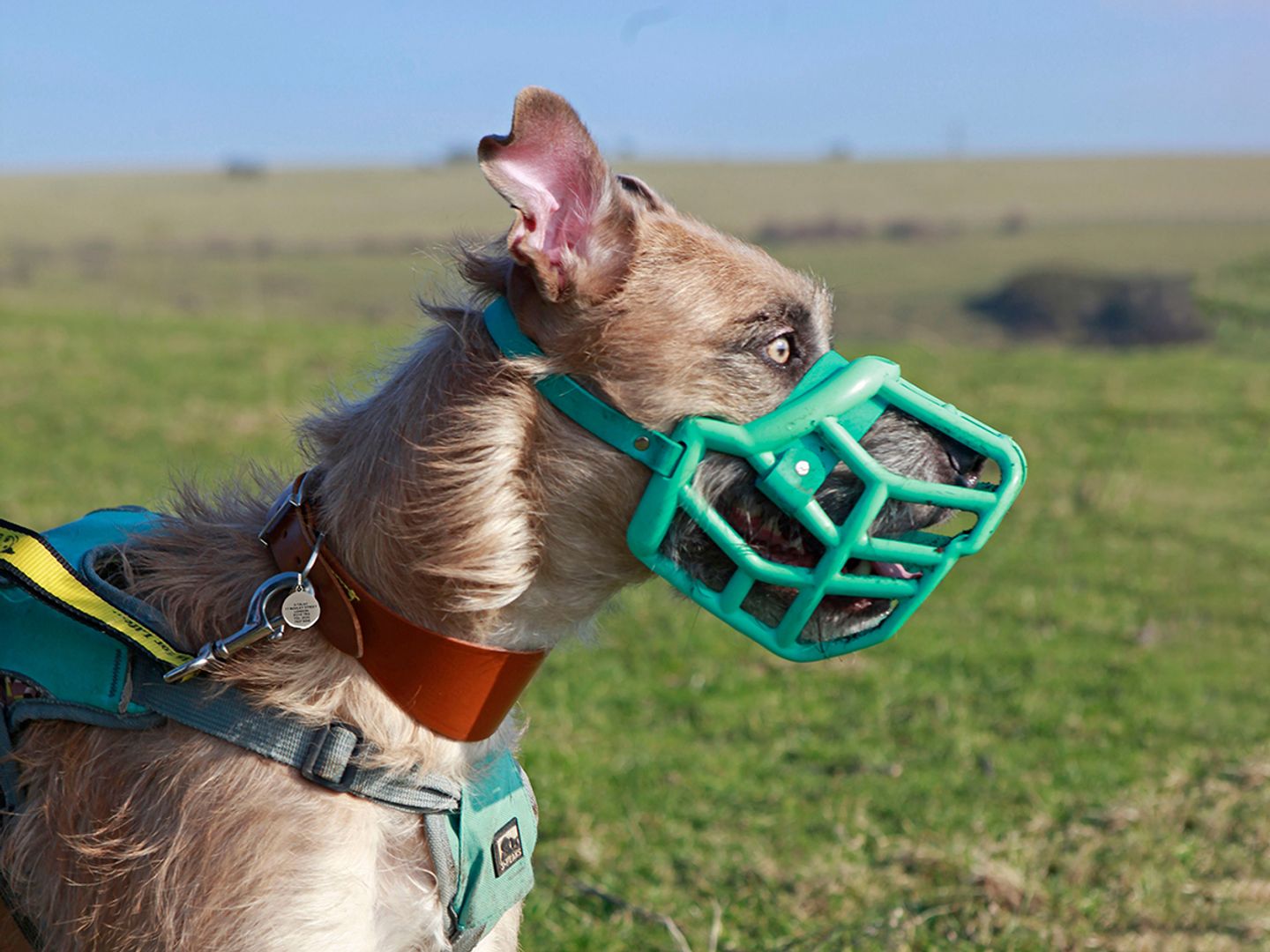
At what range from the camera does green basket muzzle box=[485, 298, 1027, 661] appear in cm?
243

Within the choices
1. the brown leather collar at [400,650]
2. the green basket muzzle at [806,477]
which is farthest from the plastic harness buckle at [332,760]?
the green basket muzzle at [806,477]

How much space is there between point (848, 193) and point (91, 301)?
797 inches

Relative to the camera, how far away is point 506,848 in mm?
2609

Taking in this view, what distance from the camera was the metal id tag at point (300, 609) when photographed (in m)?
2.39

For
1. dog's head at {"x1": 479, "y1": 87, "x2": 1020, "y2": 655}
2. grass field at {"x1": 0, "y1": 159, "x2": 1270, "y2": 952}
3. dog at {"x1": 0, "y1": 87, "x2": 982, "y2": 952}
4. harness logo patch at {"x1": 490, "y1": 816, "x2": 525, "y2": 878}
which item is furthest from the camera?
grass field at {"x1": 0, "y1": 159, "x2": 1270, "y2": 952}

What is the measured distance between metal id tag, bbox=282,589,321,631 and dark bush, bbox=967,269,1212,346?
1808 cm

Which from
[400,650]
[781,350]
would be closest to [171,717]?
[400,650]

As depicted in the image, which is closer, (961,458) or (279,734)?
(279,734)

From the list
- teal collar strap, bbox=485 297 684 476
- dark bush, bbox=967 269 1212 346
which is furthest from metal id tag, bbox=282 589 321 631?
dark bush, bbox=967 269 1212 346

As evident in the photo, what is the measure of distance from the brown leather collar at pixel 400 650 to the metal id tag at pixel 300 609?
49 millimetres

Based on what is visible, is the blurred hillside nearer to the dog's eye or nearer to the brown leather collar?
the dog's eye

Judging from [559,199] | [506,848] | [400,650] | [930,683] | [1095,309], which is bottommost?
[1095,309]

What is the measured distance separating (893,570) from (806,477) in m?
0.41

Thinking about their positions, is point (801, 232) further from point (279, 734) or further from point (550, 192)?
point (279, 734)
